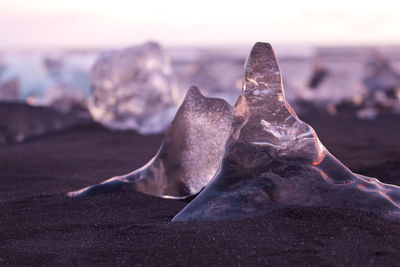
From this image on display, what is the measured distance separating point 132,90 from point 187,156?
4514mm

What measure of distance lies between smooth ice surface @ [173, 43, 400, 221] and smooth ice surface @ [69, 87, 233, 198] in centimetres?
60

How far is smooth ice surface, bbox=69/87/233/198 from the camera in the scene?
307 cm

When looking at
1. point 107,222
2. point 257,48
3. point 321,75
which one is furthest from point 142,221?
point 321,75

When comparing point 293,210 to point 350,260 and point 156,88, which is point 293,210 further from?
point 156,88

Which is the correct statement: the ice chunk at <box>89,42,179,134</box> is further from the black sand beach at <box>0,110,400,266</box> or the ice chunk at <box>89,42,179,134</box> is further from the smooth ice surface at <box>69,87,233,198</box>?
the smooth ice surface at <box>69,87,233,198</box>

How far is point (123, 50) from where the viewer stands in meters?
7.67

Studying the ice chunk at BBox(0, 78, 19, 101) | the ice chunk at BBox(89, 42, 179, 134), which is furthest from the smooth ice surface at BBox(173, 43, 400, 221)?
the ice chunk at BBox(0, 78, 19, 101)

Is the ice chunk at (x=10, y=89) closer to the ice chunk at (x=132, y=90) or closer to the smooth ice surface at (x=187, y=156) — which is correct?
the ice chunk at (x=132, y=90)

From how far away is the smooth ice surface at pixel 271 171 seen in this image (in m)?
2.34

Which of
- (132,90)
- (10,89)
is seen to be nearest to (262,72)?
(132,90)

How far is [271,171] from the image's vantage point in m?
2.41

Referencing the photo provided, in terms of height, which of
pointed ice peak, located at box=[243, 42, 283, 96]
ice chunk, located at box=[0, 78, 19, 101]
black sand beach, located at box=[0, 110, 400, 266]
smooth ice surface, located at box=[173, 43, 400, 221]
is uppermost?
pointed ice peak, located at box=[243, 42, 283, 96]

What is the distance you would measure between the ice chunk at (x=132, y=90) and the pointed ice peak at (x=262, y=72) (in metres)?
4.83

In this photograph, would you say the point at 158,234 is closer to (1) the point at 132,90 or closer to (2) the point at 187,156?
(2) the point at 187,156
